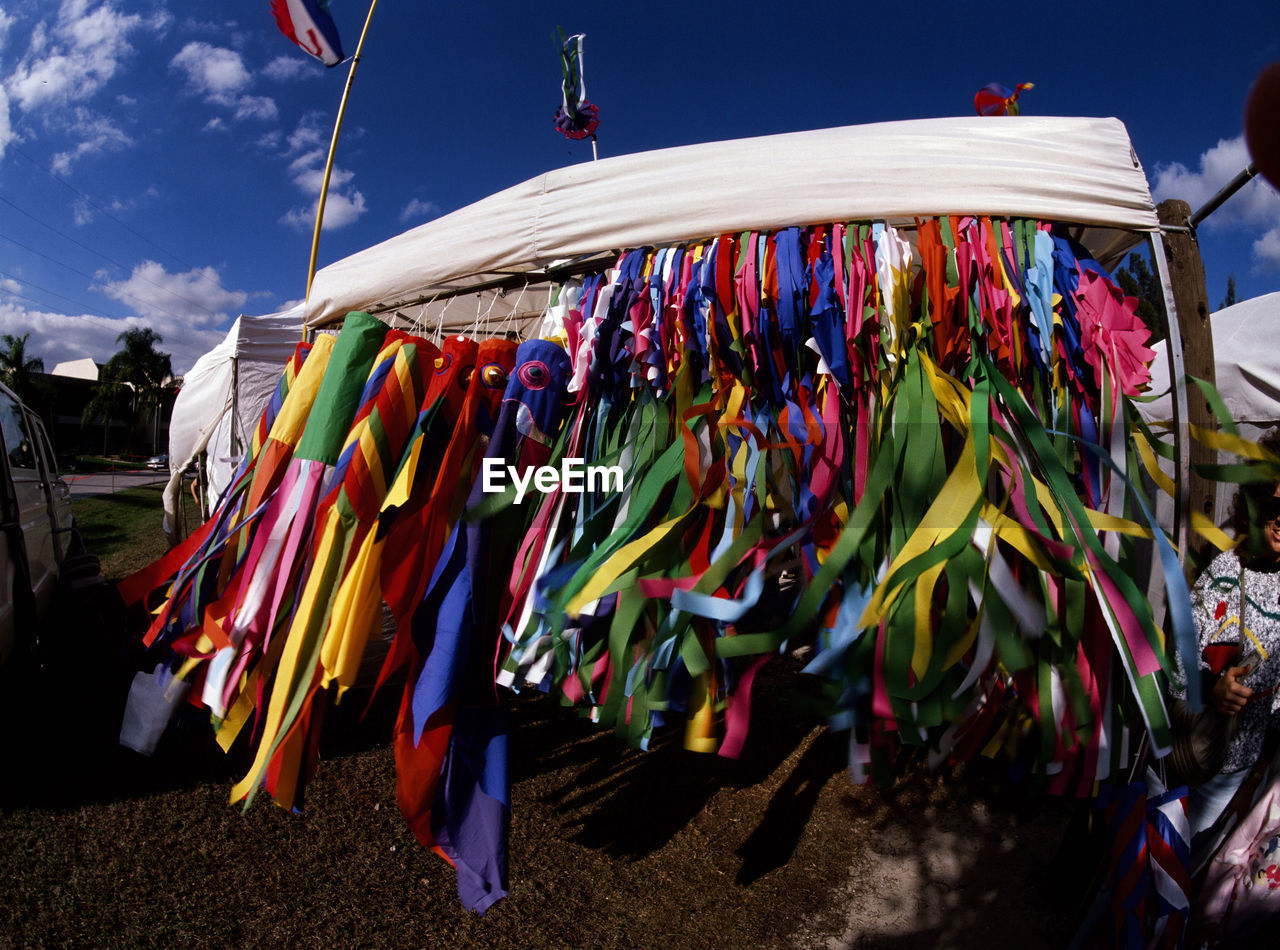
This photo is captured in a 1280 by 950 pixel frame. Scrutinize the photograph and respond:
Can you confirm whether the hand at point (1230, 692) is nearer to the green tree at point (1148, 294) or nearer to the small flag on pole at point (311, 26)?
the green tree at point (1148, 294)

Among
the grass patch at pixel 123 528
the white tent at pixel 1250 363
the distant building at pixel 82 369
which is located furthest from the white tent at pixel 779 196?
the distant building at pixel 82 369

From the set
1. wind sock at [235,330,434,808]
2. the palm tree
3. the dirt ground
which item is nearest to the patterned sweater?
the dirt ground

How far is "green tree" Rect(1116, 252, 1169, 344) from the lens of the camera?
1.22m

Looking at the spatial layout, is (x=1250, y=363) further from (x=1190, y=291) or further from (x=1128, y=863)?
(x=1128, y=863)

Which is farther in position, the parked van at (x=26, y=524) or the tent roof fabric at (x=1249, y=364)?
the tent roof fabric at (x=1249, y=364)

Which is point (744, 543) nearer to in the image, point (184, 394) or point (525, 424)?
point (525, 424)

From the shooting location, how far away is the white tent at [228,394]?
4.57m

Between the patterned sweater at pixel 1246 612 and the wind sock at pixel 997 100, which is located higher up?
the wind sock at pixel 997 100

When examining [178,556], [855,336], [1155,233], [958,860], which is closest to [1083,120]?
[1155,233]

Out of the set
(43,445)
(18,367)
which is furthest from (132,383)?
(43,445)

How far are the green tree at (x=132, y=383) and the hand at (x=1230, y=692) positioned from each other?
44.7 m

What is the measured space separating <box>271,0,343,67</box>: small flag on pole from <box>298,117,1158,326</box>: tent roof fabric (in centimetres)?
177

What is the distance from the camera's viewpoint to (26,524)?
3.24m

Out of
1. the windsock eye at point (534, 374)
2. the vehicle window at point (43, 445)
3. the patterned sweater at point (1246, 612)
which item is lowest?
Result: the patterned sweater at point (1246, 612)
